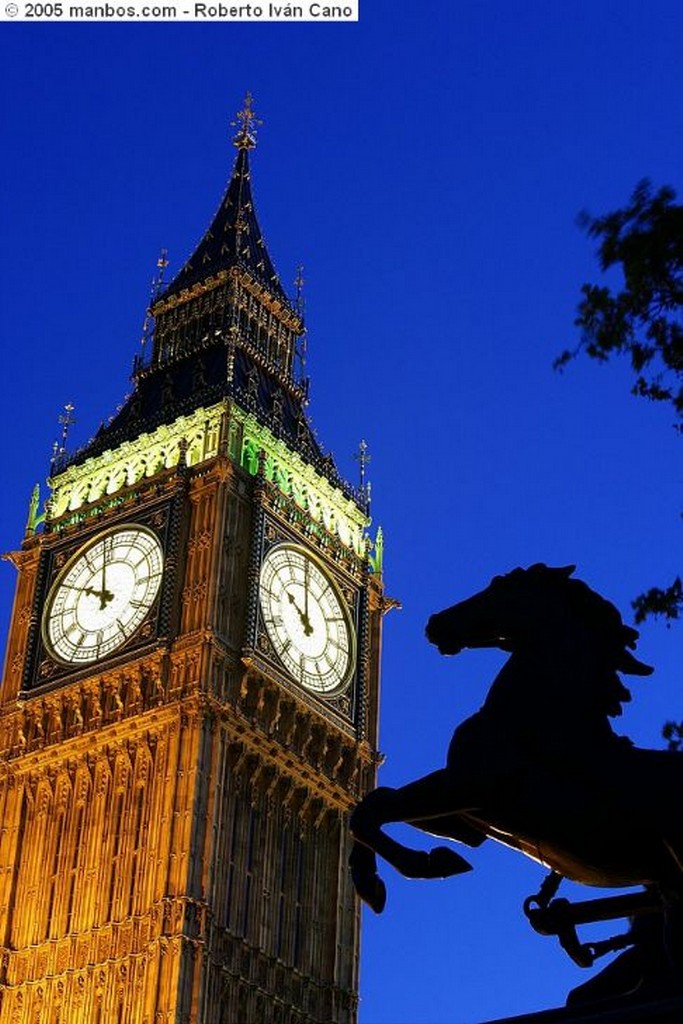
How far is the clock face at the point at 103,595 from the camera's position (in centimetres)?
5581

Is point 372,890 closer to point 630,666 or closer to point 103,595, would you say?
point 630,666

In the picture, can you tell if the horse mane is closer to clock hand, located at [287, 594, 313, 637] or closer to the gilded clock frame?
the gilded clock frame

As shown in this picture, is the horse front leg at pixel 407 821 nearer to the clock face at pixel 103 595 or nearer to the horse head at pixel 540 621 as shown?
the horse head at pixel 540 621

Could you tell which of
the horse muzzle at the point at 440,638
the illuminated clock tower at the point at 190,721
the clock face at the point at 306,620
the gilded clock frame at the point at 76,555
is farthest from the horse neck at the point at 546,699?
the clock face at the point at 306,620

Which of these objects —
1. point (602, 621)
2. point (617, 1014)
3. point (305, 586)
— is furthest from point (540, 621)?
point (305, 586)

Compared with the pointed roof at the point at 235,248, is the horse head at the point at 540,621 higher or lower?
lower

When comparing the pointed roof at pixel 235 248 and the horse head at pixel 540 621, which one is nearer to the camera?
the horse head at pixel 540 621

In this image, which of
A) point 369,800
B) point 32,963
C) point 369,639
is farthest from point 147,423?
point 369,800

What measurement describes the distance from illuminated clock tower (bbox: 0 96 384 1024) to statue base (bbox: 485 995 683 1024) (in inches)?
1535

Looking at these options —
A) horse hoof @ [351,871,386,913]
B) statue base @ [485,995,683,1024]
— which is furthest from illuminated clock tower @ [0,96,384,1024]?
statue base @ [485,995,683,1024]

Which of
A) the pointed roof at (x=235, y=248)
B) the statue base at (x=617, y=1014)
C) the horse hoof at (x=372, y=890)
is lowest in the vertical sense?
the statue base at (x=617, y=1014)

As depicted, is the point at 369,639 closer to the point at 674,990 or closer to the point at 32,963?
the point at 32,963

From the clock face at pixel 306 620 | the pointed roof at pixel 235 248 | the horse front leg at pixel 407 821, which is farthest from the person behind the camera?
the pointed roof at pixel 235 248

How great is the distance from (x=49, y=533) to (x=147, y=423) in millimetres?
4657
